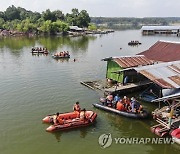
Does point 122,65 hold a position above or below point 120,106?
above

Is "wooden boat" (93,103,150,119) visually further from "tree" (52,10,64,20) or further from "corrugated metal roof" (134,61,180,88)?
"tree" (52,10,64,20)

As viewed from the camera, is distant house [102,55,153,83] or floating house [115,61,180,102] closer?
floating house [115,61,180,102]

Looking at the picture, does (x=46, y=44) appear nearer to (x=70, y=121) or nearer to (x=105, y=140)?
(x=70, y=121)

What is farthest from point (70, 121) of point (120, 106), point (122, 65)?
point (122, 65)

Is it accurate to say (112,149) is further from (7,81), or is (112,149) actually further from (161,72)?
(7,81)

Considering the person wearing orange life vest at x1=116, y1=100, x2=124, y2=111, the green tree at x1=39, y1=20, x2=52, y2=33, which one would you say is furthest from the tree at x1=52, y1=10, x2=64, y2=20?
the person wearing orange life vest at x1=116, y1=100, x2=124, y2=111

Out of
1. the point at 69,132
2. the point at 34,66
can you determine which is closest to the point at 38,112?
the point at 69,132
